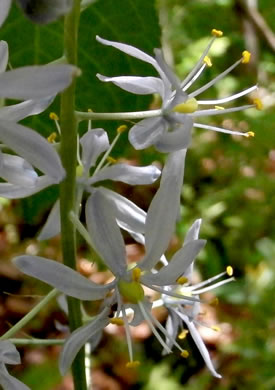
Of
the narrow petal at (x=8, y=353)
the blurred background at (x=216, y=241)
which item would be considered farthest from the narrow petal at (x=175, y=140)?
the blurred background at (x=216, y=241)

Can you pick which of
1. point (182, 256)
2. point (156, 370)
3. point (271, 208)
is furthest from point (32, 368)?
point (182, 256)

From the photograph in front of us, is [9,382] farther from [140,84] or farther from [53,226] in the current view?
[140,84]

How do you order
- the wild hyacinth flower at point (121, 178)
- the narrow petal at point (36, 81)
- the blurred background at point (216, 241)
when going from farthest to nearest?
the blurred background at point (216, 241)
the wild hyacinth flower at point (121, 178)
the narrow petal at point (36, 81)

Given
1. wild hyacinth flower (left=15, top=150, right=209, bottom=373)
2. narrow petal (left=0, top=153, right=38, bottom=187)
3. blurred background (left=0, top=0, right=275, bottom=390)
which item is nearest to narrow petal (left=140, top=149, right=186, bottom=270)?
wild hyacinth flower (left=15, top=150, right=209, bottom=373)

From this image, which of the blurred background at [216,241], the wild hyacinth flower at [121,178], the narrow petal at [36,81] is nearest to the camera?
the narrow petal at [36,81]

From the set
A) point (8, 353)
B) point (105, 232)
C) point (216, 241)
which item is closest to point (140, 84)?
point (105, 232)

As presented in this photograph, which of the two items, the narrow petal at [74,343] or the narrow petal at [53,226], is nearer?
the narrow petal at [74,343]

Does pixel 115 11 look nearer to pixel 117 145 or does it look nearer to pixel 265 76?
pixel 117 145

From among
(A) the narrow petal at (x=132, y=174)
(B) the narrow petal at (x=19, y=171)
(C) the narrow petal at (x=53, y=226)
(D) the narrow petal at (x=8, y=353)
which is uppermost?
(B) the narrow petal at (x=19, y=171)

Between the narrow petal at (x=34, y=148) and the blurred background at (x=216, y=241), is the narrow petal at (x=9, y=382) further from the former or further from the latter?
the blurred background at (x=216, y=241)
